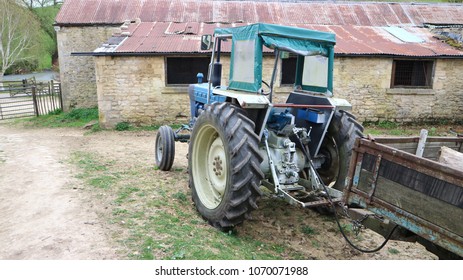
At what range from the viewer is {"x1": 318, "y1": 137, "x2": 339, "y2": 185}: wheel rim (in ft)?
15.7

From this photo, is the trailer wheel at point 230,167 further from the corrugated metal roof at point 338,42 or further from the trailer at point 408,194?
the corrugated metal roof at point 338,42

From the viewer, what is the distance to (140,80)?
11.4 m

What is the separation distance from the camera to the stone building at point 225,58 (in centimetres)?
1141

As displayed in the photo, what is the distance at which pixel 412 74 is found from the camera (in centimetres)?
1270

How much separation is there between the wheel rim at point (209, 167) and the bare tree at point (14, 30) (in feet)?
70.8

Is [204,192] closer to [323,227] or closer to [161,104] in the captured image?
[323,227]

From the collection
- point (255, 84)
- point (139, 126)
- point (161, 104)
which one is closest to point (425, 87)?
point (161, 104)

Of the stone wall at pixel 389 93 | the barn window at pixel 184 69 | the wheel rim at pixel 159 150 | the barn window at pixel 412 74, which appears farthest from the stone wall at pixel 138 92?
the wheel rim at pixel 159 150

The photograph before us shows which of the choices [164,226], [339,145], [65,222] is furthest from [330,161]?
[65,222]

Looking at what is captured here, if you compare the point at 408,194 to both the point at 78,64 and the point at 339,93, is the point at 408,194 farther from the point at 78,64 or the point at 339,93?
the point at 78,64

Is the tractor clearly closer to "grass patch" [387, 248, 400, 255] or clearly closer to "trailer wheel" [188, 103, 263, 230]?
"trailer wheel" [188, 103, 263, 230]

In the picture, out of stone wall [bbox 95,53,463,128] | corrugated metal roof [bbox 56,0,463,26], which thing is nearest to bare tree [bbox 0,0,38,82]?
corrugated metal roof [bbox 56,0,463,26]

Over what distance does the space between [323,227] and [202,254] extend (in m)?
2.03

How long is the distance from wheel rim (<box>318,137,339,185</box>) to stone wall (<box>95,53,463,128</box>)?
6.90m
